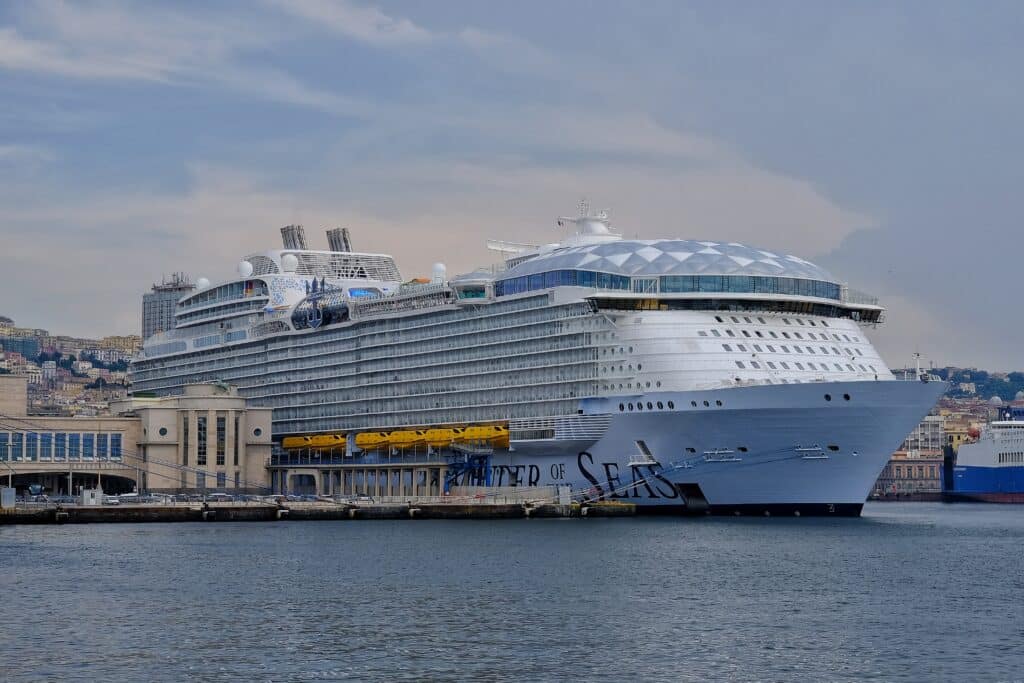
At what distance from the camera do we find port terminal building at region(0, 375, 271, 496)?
9550 centimetres

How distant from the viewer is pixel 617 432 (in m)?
74.9

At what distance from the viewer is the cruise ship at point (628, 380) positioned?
6975cm

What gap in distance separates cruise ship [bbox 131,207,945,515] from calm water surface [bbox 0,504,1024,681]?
4.85 meters

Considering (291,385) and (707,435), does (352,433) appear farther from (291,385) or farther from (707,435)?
(707,435)

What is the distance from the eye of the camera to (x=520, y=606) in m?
43.3

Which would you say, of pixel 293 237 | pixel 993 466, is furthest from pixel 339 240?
pixel 993 466

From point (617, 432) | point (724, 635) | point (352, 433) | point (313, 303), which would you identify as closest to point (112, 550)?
point (617, 432)

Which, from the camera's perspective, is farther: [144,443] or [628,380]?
[144,443]

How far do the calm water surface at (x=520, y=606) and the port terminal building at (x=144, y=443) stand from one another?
27208mm

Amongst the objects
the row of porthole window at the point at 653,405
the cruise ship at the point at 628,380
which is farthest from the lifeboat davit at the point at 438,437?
the row of porthole window at the point at 653,405

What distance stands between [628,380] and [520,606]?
108ft

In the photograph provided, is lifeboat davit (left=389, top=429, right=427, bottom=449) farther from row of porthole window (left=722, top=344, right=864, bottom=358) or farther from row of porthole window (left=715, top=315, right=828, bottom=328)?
row of porthole window (left=722, top=344, right=864, bottom=358)

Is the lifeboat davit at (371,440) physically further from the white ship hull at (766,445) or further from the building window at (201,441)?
the white ship hull at (766,445)

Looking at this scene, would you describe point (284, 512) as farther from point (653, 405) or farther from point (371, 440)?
point (653, 405)
